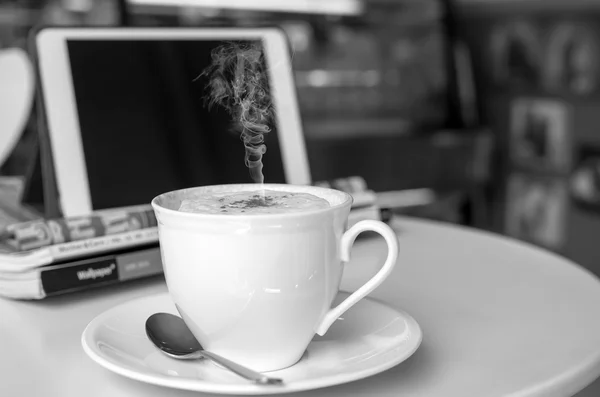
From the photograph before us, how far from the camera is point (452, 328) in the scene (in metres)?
0.48

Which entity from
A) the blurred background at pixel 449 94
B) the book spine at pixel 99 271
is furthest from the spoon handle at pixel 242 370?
the blurred background at pixel 449 94

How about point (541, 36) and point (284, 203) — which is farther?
point (541, 36)

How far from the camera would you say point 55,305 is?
21.3 inches

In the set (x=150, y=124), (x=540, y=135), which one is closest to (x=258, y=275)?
(x=150, y=124)

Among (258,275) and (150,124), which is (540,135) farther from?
(258,275)

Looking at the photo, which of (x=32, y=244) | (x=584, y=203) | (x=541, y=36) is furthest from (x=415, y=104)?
(x=32, y=244)

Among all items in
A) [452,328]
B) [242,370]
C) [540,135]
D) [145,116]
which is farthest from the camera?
[540,135]

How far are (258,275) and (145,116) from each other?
0.40 metres

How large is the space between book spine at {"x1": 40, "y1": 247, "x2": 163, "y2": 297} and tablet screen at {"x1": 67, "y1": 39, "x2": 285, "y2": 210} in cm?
11

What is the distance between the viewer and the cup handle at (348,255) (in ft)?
1.31

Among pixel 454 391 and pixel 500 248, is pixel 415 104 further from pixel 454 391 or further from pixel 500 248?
pixel 454 391

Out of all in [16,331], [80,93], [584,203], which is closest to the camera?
[16,331]

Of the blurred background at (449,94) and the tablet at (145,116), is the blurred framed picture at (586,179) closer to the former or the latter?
the blurred background at (449,94)

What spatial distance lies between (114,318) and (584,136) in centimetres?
148
